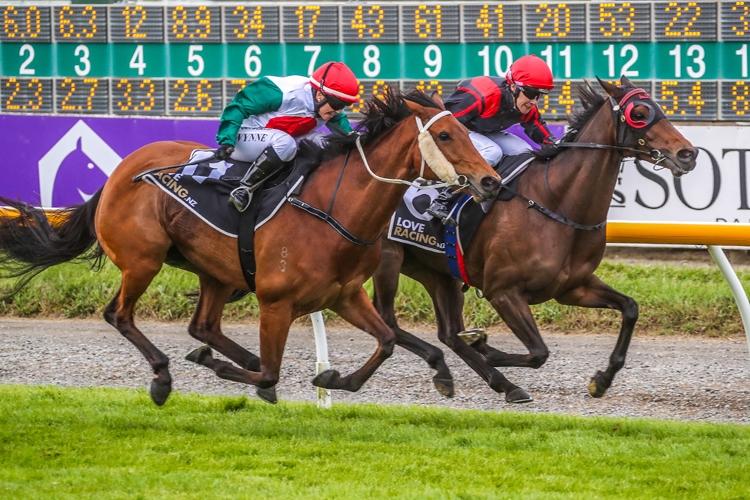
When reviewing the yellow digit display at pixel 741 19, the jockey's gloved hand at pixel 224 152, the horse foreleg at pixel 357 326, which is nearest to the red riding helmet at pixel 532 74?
the horse foreleg at pixel 357 326

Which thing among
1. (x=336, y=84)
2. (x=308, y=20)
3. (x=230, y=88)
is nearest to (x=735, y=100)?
(x=308, y=20)

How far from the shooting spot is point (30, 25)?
8008 mm

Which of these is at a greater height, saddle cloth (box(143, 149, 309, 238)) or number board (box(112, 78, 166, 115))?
number board (box(112, 78, 166, 115))

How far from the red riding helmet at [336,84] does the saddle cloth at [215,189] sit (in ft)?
1.21

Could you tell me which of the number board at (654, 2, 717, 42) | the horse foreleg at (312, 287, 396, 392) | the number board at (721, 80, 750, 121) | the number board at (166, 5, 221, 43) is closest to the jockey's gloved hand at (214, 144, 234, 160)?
the horse foreleg at (312, 287, 396, 392)

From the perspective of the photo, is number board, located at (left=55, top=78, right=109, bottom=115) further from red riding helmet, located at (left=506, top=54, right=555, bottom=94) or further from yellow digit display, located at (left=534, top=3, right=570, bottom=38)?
red riding helmet, located at (left=506, top=54, right=555, bottom=94)

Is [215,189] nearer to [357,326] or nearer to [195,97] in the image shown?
[357,326]

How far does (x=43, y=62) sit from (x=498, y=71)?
12.5 feet

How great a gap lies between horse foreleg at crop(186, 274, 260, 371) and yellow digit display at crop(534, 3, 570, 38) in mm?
3700

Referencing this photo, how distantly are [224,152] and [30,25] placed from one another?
440 cm

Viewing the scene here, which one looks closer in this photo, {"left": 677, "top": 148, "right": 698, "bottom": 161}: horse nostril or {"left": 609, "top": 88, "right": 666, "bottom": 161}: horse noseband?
{"left": 677, "top": 148, "right": 698, "bottom": 161}: horse nostril

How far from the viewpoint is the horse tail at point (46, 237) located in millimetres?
5109

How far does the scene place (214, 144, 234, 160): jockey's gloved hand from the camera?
442 cm

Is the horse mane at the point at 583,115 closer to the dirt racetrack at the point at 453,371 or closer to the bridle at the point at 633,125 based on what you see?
the bridle at the point at 633,125
